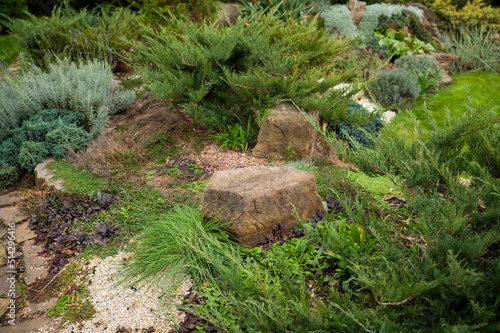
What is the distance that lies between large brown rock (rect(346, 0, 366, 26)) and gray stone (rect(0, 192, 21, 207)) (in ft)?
29.3

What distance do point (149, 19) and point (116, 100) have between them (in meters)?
2.85

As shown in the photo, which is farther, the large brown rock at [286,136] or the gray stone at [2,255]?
the large brown rock at [286,136]

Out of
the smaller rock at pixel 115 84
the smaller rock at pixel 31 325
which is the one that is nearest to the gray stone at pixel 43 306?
the smaller rock at pixel 31 325

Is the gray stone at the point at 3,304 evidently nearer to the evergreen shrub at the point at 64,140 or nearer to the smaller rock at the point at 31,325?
the smaller rock at the point at 31,325

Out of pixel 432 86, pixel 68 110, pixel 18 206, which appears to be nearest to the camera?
pixel 18 206

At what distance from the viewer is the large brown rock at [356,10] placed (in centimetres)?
947

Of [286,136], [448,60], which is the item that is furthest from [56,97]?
[448,60]

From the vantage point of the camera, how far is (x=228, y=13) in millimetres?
8828

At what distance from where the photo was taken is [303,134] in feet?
13.8

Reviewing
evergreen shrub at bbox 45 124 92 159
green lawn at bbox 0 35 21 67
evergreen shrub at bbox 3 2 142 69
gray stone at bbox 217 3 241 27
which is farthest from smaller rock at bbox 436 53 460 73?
green lawn at bbox 0 35 21 67

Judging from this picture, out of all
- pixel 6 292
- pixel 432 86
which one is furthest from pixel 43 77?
pixel 432 86

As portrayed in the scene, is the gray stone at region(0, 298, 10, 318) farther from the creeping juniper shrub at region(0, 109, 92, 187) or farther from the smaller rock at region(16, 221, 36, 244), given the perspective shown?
the creeping juniper shrub at region(0, 109, 92, 187)

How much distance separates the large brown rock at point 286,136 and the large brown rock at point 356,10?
21.4 feet

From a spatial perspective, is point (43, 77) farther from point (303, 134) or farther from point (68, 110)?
point (303, 134)
